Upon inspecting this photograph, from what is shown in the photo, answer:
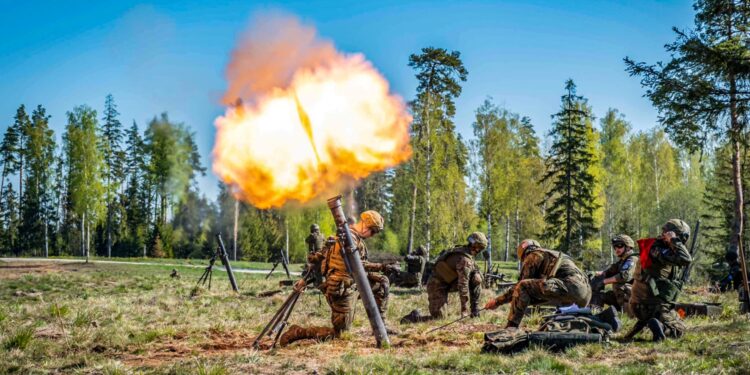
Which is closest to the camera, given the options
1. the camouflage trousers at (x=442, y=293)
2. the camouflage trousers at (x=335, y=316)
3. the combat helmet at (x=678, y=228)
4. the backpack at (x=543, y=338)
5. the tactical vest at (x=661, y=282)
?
the backpack at (x=543, y=338)

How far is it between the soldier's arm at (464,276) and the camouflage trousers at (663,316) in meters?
4.49

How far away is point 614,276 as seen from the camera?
1236 centimetres

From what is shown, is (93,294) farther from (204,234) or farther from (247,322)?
(204,234)

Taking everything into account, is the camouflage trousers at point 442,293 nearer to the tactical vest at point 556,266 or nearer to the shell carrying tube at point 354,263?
the tactical vest at point 556,266

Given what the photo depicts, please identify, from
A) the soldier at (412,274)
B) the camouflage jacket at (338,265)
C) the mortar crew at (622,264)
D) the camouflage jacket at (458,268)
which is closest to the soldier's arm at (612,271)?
the mortar crew at (622,264)

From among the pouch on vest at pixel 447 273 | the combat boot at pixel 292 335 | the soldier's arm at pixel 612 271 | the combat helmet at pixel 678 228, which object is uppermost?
the combat helmet at pixel 678 228

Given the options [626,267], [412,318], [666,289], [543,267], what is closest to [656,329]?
[666,289]

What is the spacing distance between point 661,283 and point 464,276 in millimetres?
4934

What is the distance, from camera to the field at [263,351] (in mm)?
7504

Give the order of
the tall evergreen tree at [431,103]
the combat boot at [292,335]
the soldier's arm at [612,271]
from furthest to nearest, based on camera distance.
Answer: the tall evergreen tree at [431,103] → the soldier's arm at [612,271] → the combat boot at [292,335]

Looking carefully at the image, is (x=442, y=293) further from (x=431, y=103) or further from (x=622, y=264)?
(x=431, y=103)

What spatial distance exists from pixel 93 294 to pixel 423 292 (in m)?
11.0

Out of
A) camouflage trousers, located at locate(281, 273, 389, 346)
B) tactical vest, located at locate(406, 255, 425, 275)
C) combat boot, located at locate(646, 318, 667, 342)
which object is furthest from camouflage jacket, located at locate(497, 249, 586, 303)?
tactical vest, located at locate(406, 255, 425, 275)

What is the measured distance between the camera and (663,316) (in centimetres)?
962
